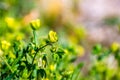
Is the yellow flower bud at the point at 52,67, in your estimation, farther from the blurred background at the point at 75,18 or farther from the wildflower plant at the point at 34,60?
the blurred background at the point at 75,18

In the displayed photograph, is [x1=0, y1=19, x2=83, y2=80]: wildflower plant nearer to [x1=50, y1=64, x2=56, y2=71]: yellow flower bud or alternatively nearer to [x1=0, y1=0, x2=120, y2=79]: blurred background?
[x1=50, y1=64, x2=56, y2=71]: yellow flower bud

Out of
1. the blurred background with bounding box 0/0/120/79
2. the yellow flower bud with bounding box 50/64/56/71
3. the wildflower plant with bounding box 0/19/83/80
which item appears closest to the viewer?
the wildflower plant with bounding box 0/19/83/80

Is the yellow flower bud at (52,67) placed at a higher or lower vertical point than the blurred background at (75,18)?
lower

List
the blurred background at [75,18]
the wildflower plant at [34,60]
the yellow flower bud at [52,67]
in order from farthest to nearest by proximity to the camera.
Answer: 1. the blurred background at [75,18]
2. the yellow flower bud at [52,67]
3. the wildflower plant at [34,60]

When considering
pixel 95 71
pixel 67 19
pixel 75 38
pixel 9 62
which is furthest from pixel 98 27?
pixel 9 62

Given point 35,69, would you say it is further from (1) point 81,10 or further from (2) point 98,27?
(1) point 81,10

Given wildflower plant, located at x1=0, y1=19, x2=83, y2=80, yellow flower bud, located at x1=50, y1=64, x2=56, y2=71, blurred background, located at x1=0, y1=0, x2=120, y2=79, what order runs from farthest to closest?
1. blurred background, located at x1=0, y1=0, x2=120, y2=79
2. yellow flower bud, located at x1=50, y1=64, x2=56, y2=71
3. wildflower plant, located at x1=0, y1=19, x2=83, y2=80

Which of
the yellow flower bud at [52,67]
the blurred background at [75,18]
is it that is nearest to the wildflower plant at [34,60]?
the yellow flower bud at [52,67]

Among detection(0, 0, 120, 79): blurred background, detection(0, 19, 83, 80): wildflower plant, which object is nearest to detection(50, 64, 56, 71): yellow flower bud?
detection(0, 19, 83, 80): wildflower plant
